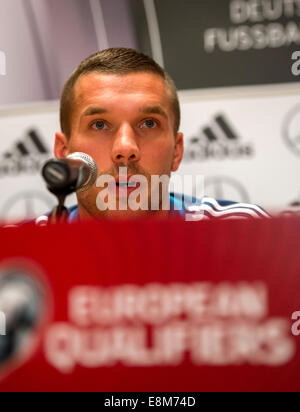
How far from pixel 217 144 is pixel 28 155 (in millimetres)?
808

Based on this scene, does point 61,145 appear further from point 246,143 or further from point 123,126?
point 246,143

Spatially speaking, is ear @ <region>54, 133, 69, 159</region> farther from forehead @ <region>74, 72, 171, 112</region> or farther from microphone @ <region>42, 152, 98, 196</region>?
microphone @ <region>42, 152, 98, 196</region>

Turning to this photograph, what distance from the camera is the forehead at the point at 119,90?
1206 millimetres

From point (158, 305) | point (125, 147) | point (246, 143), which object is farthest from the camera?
point (246, 143)

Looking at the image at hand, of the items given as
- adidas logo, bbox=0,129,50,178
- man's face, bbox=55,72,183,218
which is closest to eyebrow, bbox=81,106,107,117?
man's face, bbox=55,72,183,218

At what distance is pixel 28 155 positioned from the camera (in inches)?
85.5

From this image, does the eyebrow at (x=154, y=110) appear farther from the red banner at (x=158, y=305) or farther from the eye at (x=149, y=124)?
the red banner at (x=158, y=305)

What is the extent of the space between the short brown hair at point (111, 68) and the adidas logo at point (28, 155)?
82 cm

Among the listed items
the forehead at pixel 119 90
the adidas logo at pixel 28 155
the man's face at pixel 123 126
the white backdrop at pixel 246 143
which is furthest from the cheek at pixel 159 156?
the adidas logo at pixel 28 155

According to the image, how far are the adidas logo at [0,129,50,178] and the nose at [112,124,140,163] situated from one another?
3.60 ft

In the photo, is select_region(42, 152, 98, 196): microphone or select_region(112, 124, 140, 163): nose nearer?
select_region(42, 152, 98, 196): microphone

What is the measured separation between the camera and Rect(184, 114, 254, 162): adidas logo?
6.75 feet

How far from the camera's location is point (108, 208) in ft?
4.07

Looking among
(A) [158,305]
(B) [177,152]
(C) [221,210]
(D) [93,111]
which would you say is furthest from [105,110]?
(A) [158,305]
